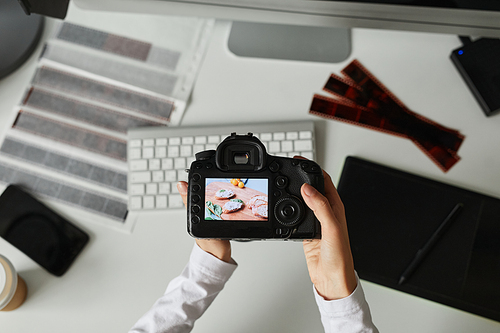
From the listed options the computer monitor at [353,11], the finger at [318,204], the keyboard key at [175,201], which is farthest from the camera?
the keyboard key at [175,201]

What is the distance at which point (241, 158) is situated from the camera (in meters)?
0.48

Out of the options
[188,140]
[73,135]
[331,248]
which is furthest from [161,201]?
[331,248]

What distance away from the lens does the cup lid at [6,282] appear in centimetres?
57

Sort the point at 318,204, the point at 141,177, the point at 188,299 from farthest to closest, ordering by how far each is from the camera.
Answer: the point at 141,177, the point at 188,299, the point at 318,204

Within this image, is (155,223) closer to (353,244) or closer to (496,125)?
(353,244)

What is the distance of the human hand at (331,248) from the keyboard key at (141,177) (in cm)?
33

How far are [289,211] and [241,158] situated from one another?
0.31ft

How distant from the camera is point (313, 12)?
59 centimetres

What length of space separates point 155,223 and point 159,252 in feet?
0.18

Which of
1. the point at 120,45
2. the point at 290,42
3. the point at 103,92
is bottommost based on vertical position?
the point at 103,92

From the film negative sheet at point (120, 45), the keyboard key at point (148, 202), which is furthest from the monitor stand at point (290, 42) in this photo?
the keyboard key at point (148, 202)

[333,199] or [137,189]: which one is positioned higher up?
[333,199]

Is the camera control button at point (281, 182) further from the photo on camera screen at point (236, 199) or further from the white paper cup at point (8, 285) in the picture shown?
the white paper cup at point (8, 285)

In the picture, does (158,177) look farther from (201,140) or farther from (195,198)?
(195,198)
